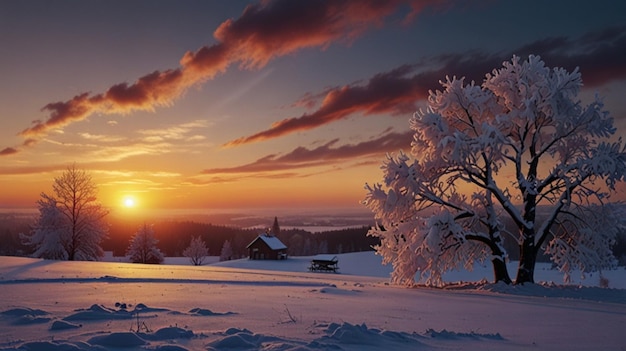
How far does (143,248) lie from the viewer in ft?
230

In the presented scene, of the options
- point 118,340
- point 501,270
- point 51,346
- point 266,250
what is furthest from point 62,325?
point 266,250

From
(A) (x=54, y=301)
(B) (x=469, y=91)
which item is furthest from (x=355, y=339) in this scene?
(B) (x=469, y=91)

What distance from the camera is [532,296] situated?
54.1ft

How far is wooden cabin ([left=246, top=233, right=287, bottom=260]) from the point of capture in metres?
72.6

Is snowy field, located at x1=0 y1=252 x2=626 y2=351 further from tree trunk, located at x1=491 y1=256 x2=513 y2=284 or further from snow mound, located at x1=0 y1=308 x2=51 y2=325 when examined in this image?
tree trunk, located at x1=491 y1=256 x2=513 y2=284

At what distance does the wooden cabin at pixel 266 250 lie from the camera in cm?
7262

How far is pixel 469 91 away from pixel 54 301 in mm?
17867

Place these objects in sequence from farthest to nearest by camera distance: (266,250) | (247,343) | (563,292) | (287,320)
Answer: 1. (266,250)
2. (563,292)
3. (287,320)
4. (247,343)

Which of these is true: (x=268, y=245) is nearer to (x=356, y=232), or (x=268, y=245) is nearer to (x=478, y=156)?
(x=478, y=156)

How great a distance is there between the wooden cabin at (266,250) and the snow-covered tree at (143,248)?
49.7 feet

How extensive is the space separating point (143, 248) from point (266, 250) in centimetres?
1910

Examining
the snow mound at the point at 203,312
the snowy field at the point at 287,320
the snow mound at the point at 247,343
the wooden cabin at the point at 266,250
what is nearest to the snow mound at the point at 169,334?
the snowy field at the point at 287,320

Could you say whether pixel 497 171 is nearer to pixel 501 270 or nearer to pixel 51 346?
pixel 501 270

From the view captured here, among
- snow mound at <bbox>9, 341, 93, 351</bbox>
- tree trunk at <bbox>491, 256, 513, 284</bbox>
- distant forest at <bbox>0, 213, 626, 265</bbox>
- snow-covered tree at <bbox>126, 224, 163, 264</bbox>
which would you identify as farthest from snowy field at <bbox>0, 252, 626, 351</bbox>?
distant forest at <bbox>0, 213, 626, 265</bbox>
